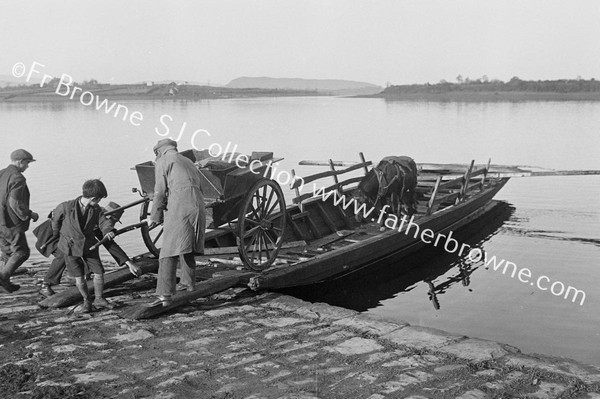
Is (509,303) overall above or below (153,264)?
below

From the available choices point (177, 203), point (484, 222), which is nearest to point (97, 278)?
point (177, 203)

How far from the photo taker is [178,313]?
23.1ft

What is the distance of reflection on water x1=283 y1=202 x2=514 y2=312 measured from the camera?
1035 cm

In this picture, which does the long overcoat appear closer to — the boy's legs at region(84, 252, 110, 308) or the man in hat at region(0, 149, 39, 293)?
the boy's legs at region(84, 252, 110, 308)

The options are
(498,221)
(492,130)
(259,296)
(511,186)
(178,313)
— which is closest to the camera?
(178,313)

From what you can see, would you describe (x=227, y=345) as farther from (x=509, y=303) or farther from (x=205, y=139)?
(x=205, y=139)

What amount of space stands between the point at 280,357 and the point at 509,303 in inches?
233

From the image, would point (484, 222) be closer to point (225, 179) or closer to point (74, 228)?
point (225, 179)

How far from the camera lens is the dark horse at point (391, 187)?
39.8ft

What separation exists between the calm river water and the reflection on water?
34 mm

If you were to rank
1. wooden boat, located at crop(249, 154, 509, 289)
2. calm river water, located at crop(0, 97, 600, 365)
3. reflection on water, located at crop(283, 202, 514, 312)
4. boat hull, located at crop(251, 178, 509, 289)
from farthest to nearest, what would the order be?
reflection on water, located at crop(283, 202, 514, 312) < calm river water, located at crop(0, 97, 600, 365) < wooden boat, located at crop(249, 154, 509, 289) < boat hull, located at crop(251, 178, 509, 289)

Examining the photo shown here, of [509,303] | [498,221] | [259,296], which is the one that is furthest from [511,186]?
[259,296]

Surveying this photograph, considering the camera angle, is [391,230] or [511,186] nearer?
[391,230]

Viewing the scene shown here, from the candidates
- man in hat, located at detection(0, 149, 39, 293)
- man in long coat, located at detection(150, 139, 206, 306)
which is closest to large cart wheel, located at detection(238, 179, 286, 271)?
man in long coat, located at detection(150, 139, 206, 306)
